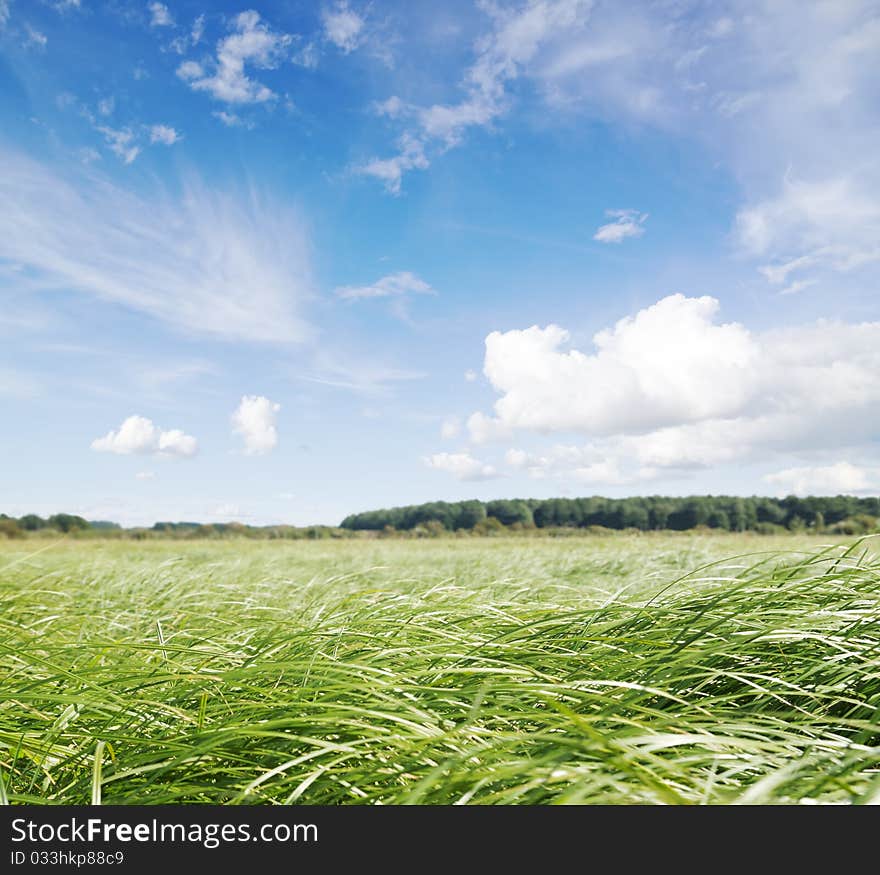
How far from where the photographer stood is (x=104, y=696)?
75.6 inches

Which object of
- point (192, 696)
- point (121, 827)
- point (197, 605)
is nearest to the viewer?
point (121, 827)

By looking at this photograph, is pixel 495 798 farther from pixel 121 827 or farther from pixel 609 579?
pixel 609 579

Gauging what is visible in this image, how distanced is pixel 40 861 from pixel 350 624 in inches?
Result: 46.8

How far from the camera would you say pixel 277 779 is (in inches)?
59.1

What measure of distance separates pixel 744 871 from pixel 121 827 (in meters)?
1.13

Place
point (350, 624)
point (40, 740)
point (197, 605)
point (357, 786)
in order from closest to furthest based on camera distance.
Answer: point (357, 786) < point (40, 740) < point (350, 624) < point (197, 605)

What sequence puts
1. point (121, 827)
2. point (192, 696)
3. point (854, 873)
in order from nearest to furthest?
point (854, 873)
point (121, 827)
point (192, 696)

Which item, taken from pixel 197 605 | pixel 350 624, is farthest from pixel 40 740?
pixel 197 605

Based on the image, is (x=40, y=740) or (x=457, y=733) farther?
(x=40, y=740)

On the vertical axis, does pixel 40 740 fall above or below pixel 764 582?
below

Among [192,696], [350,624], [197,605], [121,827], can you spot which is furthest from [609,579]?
[121,827]

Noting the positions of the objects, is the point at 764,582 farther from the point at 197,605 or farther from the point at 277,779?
the point at 197,605

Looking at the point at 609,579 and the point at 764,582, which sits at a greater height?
the point at 764,582

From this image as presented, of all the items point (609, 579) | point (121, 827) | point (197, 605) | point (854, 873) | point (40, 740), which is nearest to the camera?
point (854, 873)
